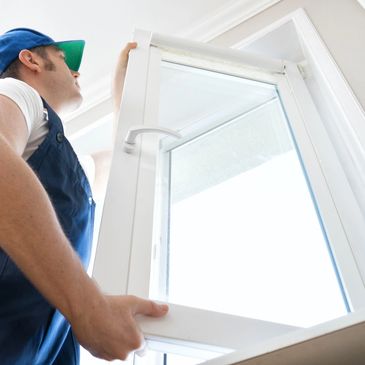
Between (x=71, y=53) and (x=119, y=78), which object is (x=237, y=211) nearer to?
(x=119, y=78)

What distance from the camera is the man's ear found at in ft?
3.42

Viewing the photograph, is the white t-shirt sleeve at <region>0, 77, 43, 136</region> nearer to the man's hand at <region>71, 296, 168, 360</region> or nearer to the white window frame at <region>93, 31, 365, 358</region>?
the white window frame at <region>93, 31, 365, 358</region>

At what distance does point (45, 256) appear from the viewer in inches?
17.9

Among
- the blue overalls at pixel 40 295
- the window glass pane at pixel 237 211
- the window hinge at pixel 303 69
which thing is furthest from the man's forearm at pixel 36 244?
the window hinge at pixel 303 69

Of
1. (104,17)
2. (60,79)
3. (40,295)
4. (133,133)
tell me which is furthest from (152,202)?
(104,17)

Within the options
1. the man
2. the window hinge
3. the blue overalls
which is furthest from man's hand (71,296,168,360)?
the window hinge

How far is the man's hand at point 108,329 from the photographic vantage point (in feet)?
1.50

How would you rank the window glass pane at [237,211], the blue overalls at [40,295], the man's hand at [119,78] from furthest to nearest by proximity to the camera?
the man's hand at [119,78] → the window glass pane at [237,211] → the blue overalls at [40,295]

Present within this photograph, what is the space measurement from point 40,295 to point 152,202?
0.95 feet

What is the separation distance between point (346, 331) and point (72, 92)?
981mm

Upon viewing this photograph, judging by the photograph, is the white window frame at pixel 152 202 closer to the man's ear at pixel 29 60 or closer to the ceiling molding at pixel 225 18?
the man's ear at pixel 29 60

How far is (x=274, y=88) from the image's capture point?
1213mm

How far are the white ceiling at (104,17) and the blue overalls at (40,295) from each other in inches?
40.7

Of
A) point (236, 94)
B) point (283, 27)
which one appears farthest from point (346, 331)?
point (283, 27)
